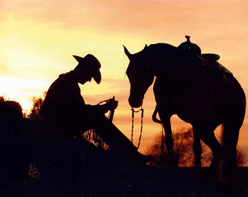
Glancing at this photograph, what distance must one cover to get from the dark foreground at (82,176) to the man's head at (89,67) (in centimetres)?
156

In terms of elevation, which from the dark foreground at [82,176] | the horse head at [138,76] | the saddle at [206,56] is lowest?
the dark foreground at [82,176]

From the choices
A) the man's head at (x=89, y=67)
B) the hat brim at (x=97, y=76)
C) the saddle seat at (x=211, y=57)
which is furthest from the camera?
the saddle seat at (x=211, y=57)

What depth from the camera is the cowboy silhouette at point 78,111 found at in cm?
783

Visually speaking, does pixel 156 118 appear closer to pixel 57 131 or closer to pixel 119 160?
pixel 119 160

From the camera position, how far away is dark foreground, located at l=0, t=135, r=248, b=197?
688cm

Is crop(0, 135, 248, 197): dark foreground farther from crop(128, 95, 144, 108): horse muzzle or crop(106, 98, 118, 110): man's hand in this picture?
crop(128, 95, 144, 108): horse muzzle

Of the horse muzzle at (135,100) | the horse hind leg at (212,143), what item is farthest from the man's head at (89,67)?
the horse hind leg at (212,143)

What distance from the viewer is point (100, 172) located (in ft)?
24.5

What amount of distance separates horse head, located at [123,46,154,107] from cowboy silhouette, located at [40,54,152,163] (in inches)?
19.6

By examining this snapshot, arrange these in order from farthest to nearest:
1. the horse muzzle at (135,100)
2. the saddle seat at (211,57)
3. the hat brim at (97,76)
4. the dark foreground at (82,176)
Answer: the saddle seat at (211,57) < the hat brim at (97,76) < the horse muzzle at (135,100) < the dark foreground at (82,176)

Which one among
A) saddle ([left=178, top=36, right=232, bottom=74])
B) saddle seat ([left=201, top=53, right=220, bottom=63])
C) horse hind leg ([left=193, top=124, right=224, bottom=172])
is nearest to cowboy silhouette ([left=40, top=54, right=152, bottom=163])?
horse hind leg ([left=193, top=124, right=224, bottom=172])

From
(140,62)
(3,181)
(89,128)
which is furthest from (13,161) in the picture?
(140,62)

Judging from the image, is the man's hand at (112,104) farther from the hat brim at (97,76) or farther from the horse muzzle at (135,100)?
the hat brim at (97,76)

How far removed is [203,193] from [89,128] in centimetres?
267
